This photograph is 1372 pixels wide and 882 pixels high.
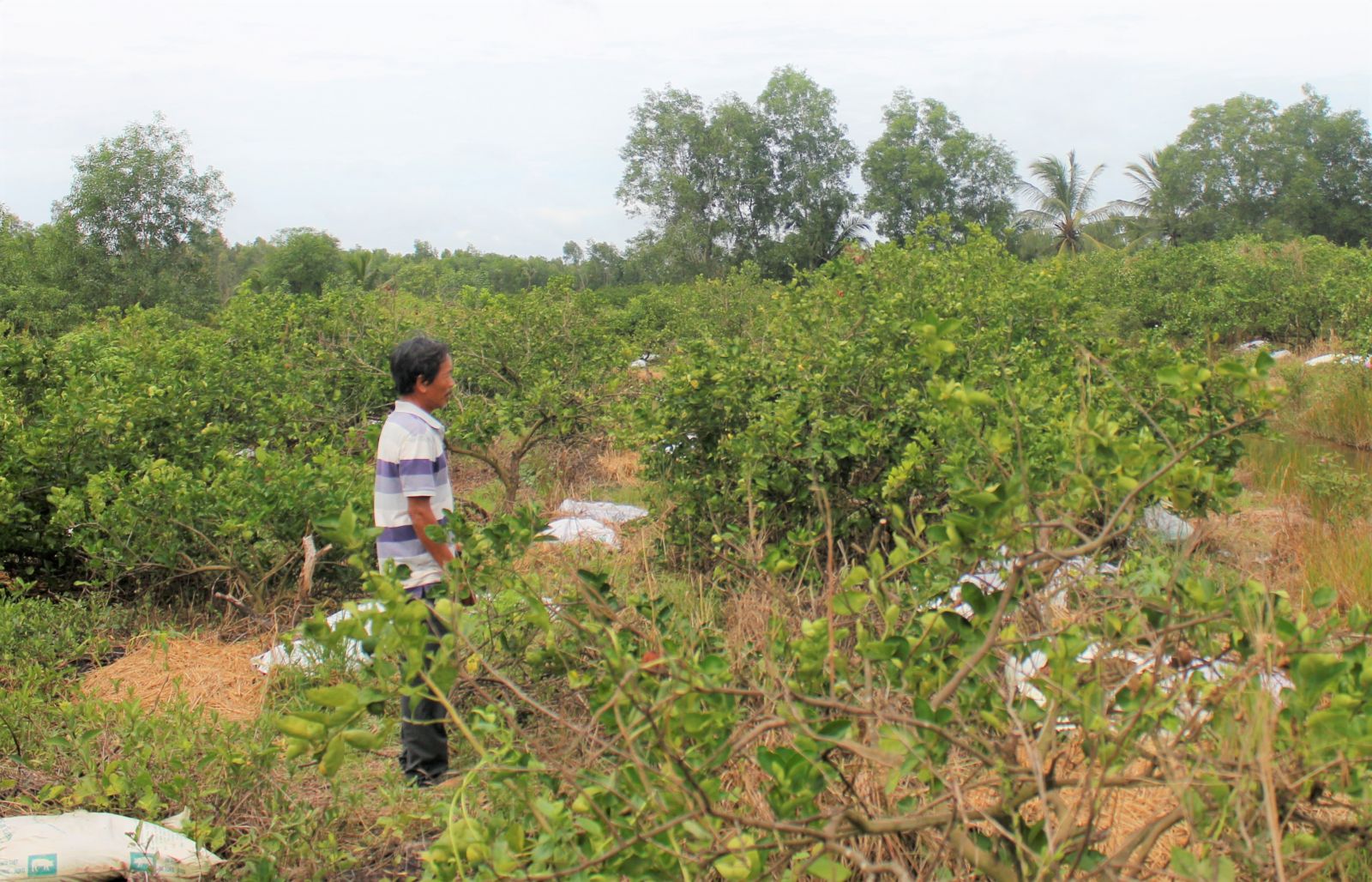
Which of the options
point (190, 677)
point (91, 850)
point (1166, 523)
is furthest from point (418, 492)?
point (1166, 523)

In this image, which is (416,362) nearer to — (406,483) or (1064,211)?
(406,483)

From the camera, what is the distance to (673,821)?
159cm

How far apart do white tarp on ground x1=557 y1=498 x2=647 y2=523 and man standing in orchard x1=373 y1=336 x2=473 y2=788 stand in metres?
3.20

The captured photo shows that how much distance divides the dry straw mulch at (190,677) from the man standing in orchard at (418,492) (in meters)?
0.79

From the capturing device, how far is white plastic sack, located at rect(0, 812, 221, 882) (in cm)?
271

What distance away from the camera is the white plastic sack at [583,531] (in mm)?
5918

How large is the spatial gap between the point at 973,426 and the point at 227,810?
2395 mm

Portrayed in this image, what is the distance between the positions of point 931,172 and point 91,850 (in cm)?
4219

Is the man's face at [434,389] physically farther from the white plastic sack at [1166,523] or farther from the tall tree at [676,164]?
the tall tree at [676,164]

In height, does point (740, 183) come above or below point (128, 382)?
above

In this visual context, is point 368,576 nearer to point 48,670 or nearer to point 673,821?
point 673,821

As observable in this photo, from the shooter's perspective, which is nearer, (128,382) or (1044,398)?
(1044,398)

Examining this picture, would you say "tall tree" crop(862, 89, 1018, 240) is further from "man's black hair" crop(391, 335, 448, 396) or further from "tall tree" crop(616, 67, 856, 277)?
"man's black hair" crop(391, 335, 448, 396)

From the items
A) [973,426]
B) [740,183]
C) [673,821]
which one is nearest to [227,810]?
[673,821]
